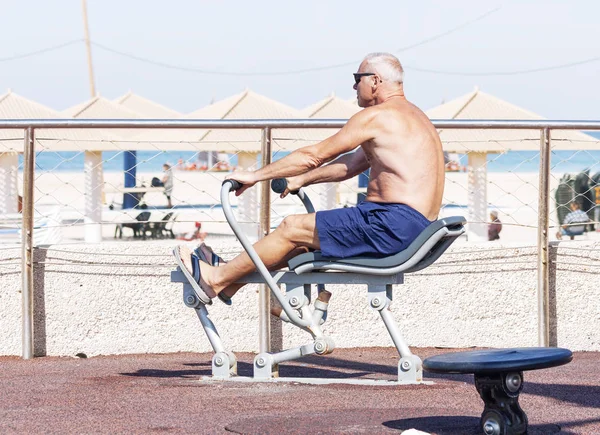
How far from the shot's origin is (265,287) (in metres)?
5.95

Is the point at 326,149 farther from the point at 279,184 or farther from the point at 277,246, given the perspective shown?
the point at 277,246

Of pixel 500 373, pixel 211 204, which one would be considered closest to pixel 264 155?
pixel 500 373

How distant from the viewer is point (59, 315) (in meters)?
6.04

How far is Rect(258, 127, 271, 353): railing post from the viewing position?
596cm

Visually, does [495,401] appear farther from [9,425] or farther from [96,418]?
[9,425]

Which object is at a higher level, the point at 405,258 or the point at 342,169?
the point at 342,169

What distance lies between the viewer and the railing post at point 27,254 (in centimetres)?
595

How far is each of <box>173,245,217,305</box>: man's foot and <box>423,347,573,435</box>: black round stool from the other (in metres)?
1.65

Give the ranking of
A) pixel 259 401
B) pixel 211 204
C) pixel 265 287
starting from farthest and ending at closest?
1. pixel 211 204
2. pixel 265 287
3. pixel 259 401

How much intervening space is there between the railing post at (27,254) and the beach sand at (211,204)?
20cm
